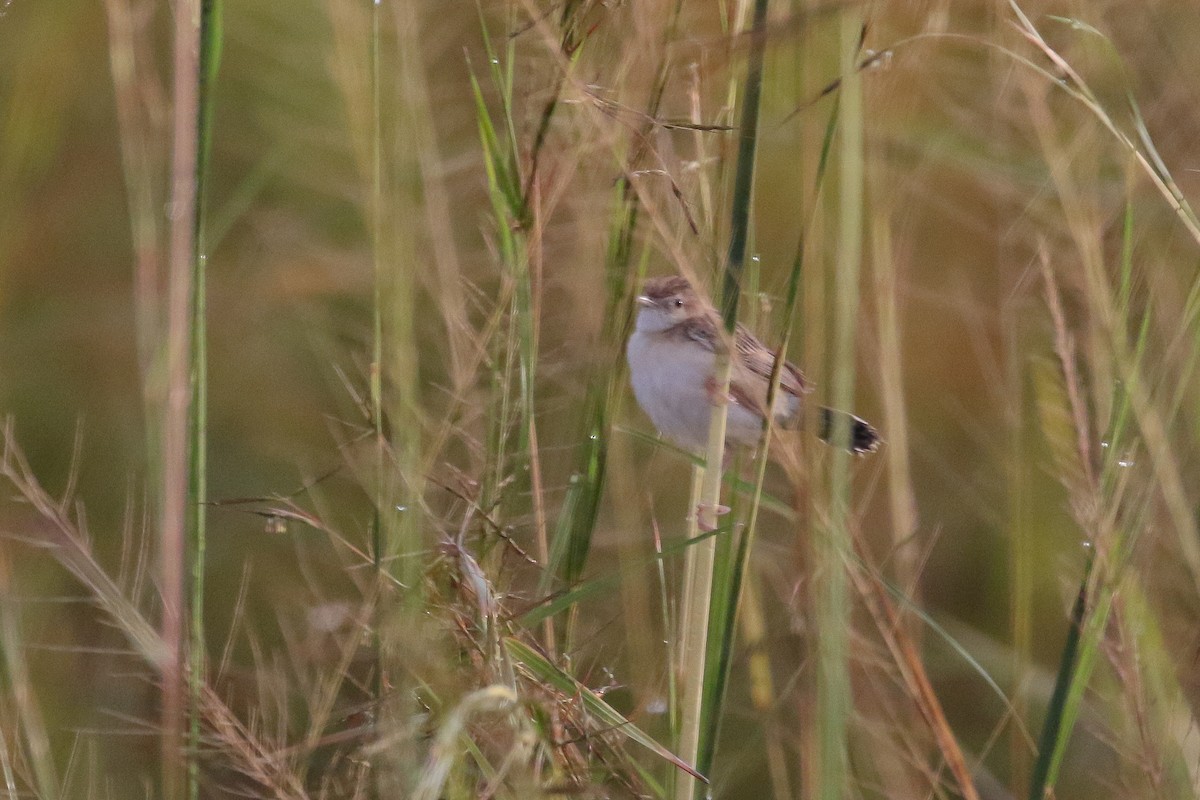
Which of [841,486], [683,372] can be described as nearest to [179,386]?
[841,486]

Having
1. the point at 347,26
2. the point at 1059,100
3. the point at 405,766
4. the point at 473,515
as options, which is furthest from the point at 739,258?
the point at 1059,100

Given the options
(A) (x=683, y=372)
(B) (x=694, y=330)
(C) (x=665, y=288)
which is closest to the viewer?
(A) (x=683, y=372)

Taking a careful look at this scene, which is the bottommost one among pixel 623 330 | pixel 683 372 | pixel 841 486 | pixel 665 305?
pixel 683 372

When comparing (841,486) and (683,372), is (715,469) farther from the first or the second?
(683,372)

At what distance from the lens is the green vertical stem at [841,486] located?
1.30 m

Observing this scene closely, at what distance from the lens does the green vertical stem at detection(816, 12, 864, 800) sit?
1.30 m

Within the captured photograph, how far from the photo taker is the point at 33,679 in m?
3.43

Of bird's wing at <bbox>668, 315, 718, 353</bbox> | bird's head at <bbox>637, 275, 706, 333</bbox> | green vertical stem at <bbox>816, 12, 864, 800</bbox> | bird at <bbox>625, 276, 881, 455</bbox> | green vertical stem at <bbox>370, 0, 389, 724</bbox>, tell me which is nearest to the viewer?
green vertical stem at <bbox>816, 12, 864, 800</bbox>

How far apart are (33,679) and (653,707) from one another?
2.37 metres

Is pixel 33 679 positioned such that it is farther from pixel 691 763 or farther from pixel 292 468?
pixel 691 763

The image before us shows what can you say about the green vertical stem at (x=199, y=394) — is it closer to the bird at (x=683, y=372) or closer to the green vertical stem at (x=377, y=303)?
the green vertical stem at (x=377, y=303)

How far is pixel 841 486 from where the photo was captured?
4.50ft

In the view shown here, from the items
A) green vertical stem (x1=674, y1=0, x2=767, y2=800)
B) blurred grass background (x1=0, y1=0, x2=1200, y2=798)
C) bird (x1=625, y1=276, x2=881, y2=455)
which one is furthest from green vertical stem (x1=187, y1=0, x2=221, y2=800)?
bird (x1=625, y1=276, x2=881, y2=455)

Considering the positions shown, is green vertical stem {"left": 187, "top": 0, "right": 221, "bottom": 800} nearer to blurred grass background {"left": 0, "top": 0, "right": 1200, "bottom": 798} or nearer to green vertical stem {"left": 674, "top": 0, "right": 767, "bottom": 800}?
blurred grass background {"left": 0, "top": 0, "right": 1200, "bottom": 798}
